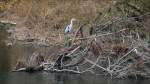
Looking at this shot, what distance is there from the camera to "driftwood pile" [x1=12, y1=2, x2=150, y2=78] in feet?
64.1

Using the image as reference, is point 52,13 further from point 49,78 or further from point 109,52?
point 49,78

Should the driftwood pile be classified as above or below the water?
above

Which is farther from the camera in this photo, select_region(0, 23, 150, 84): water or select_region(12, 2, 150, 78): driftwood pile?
select_region(12, 2, 150, 78): driftwood pile

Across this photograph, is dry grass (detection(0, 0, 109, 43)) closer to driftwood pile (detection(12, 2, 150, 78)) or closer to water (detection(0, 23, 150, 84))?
driftwood pile (detection(12, 2, 150, 78))

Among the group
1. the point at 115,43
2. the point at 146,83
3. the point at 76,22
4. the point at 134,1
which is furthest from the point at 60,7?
the point at 146,83

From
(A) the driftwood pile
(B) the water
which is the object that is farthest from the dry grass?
(B) the water

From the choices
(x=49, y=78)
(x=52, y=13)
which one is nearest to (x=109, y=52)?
(x=49, y=78)

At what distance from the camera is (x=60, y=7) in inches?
1206

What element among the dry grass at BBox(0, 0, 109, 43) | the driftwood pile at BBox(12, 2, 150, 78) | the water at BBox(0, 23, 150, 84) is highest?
the dry grass at BBox(0, 0, 109, 43)

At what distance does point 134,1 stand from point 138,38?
2954 mm

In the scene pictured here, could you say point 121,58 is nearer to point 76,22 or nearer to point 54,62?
point 54,62

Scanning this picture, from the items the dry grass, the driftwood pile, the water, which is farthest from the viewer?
the dry grass

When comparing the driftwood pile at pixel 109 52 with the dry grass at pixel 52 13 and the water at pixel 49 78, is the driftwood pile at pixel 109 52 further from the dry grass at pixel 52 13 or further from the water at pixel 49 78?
the dry grass at pixel 52 13

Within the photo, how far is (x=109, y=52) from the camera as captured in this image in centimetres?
2020
